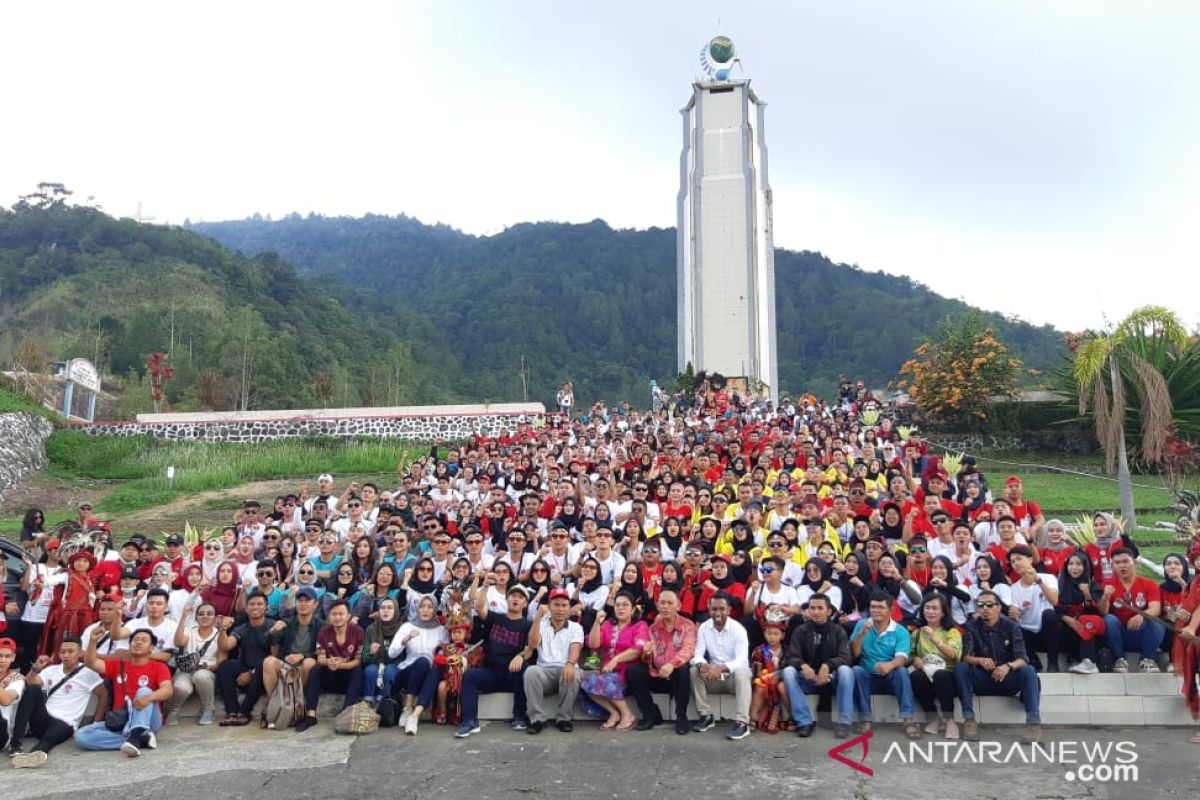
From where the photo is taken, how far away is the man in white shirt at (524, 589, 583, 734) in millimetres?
6406

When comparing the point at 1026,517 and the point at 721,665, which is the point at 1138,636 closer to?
the point at 1026,517

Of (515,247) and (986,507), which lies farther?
(515,247)

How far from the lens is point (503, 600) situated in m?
6.96

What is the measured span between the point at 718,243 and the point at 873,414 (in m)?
12.3

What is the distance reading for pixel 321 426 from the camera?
21688mm

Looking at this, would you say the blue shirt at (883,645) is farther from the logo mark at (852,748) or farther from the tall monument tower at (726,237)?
the tall monument tower at (726,237)

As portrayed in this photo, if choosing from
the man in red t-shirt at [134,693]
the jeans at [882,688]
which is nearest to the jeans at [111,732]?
the man in red t-shirt at [134,693]

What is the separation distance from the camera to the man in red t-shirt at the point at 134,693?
6156 millimetres

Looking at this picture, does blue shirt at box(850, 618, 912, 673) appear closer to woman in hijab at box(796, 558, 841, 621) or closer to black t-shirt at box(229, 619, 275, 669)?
woman in hijab at box(796, 558, 841, 621)

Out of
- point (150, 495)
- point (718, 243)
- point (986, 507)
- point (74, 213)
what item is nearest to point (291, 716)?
point (986, 507)

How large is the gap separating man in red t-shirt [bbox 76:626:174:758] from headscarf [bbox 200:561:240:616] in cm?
74

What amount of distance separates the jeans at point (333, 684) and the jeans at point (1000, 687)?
13.5 feet

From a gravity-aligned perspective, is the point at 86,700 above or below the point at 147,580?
below

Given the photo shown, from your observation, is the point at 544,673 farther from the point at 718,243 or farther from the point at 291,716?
the point at 718,243
